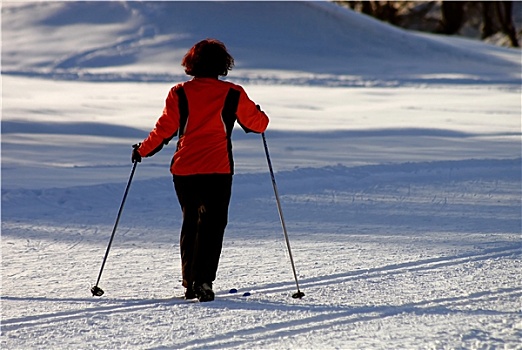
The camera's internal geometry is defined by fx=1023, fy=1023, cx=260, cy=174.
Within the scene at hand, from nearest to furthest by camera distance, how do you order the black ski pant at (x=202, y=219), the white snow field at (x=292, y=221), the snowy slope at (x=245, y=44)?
the white snow field at (x=292, y=221), the black ski pant at (x=202, y=219), the snowy slope at (x=245, y=44)

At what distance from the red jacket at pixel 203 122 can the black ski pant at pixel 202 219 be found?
0.06 meters

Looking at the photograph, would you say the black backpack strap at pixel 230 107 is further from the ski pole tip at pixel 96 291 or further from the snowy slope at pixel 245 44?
the snowy slope at pixel 245 44

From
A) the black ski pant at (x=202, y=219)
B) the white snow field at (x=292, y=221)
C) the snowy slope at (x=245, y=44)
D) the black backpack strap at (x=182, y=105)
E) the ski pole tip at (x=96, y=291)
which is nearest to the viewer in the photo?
the white snow field at (x=292, y=221)

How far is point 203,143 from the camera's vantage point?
527cm

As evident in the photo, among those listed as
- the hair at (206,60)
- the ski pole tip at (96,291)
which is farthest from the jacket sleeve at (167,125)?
the ski pole tip at (96,291)

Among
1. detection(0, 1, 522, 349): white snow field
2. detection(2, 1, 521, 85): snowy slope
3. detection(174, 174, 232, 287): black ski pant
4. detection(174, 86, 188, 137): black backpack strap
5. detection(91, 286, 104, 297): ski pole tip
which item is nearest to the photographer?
detection(0, 1, 522, 349): white snow field

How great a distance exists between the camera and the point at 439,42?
26594mm

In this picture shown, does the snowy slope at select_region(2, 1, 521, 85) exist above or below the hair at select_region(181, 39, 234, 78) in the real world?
below

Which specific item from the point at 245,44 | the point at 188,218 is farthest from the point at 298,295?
the point at 245,44

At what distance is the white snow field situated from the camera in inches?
191

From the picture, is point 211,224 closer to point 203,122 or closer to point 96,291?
point 203,122

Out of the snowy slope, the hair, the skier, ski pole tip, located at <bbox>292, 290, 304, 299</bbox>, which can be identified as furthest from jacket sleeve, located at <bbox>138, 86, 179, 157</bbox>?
the snowy slope

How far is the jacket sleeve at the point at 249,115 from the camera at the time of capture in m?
5.27

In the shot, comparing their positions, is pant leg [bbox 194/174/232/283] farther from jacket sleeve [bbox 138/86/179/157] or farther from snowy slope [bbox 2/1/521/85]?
snowy slope [bbox 2/1/521/85]
